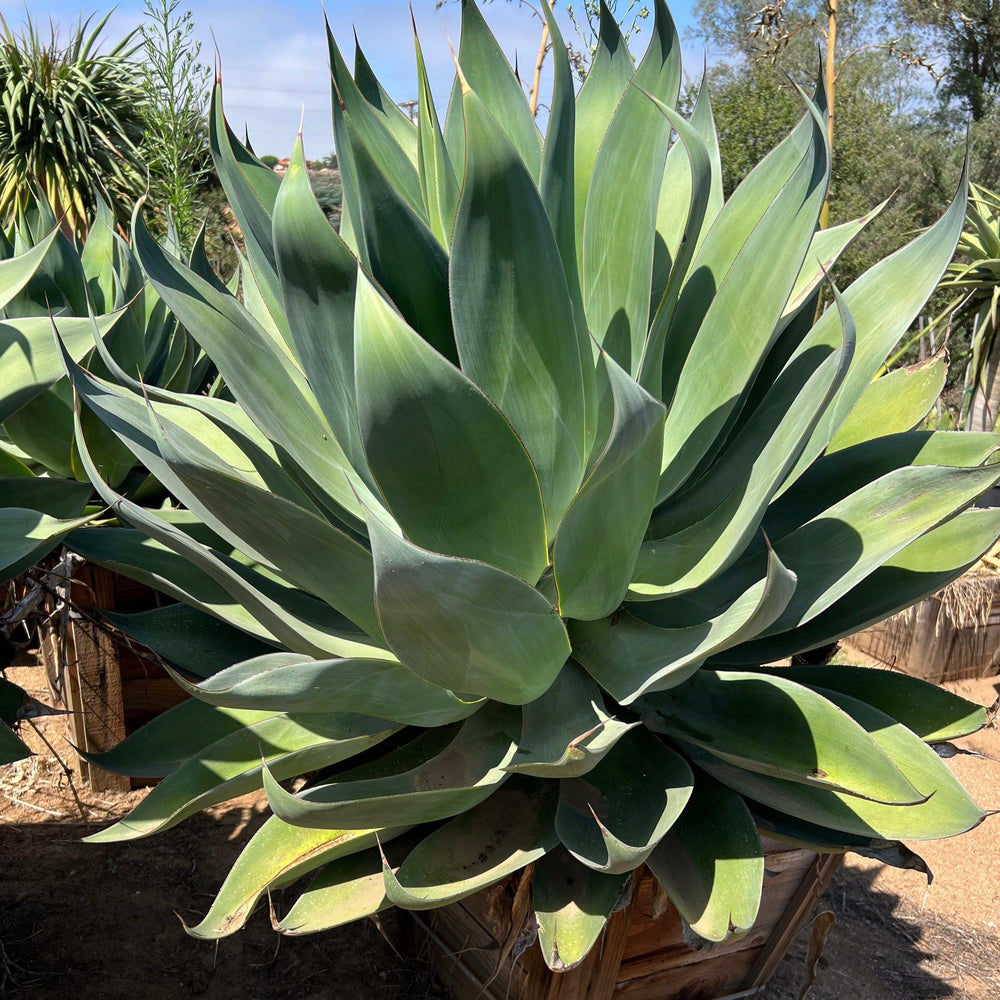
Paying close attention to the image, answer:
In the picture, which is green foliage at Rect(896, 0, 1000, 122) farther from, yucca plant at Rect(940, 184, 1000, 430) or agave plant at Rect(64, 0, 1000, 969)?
agave plant at Rect(64, 0, 1000, 969)

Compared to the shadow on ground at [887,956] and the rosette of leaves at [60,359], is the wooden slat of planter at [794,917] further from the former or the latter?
the rosette of leaves at [60,359]

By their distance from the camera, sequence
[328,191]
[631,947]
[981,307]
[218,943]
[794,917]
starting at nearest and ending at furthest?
[631,947] < [794,917] < [218,943] < [981,307] < [328,191]

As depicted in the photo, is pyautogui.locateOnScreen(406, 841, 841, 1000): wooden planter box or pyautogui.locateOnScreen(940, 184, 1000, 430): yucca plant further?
pyautogui.locateOnScreen(940, 184, 1000, 430): yucca plant

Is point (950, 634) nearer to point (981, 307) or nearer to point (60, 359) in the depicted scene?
point (981, 307)

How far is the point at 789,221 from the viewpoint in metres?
1.18

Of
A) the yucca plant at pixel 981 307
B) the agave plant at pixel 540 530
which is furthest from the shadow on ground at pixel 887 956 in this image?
the yucca plant at pixel 981 307

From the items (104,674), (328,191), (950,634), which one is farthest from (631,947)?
(328,191)

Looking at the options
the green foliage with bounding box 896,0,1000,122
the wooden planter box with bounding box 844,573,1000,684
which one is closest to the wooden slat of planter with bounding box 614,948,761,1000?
the wooden planter box with bounding box 844,573,1000,684

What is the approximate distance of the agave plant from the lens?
1021mm

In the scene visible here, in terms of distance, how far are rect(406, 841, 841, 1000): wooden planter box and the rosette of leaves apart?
88cm

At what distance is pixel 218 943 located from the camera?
2070mm

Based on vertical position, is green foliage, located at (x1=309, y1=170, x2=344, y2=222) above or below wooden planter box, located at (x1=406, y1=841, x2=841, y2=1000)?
above

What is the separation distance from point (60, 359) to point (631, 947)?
1.31 metres

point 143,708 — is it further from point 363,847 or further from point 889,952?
point 889,952
